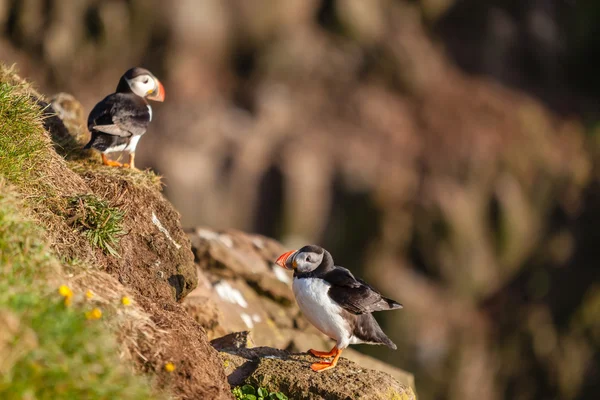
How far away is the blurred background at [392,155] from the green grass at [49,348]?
517 inches

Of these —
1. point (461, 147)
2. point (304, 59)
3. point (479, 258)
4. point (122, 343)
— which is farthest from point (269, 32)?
point (122, 343)

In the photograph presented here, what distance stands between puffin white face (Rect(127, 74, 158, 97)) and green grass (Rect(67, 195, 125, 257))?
2478mm

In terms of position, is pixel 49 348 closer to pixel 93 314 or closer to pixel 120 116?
pixel 93 314

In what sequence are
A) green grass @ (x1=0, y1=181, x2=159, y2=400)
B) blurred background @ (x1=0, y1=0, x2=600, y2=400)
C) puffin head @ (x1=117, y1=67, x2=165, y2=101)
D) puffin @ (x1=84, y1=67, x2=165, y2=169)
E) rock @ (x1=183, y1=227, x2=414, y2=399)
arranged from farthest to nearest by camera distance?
blurred background @ (x1=0, y1=0, x2=600, y2=400), rock @ (x1=183, y1=227, x2=414, y2=399), puffin head @ (x1=117, y1=67, x2=165, y2=101), puffin @ (x1=84, y1=67, x2=165, y2=169), green grass @ (x1=0, y1=181, x2=159, y2=400)

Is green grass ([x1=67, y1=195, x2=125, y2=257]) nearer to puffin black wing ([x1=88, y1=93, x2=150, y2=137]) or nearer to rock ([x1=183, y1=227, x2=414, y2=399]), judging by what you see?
puffin black wing ([x1=88, y1=93, x2=150, y2=137])

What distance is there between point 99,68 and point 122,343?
16684 millimetres

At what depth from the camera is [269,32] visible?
69.4 ft

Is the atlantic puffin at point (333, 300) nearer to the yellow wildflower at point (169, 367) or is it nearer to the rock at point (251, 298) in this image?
the rock at point (251, 298)

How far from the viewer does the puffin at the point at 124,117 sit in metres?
7.12

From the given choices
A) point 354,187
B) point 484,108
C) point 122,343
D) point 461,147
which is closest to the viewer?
point 122,343

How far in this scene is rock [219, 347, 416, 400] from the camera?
5711 millimetres

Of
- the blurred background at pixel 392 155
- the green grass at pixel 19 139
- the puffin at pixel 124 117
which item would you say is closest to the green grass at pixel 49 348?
the green grass at pixel 19 139

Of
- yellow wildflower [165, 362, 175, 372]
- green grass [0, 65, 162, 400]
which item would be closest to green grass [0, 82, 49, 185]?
green grass [0, 65, 162, 400]

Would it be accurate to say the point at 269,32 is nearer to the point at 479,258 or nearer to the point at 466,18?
the point at 466,18
